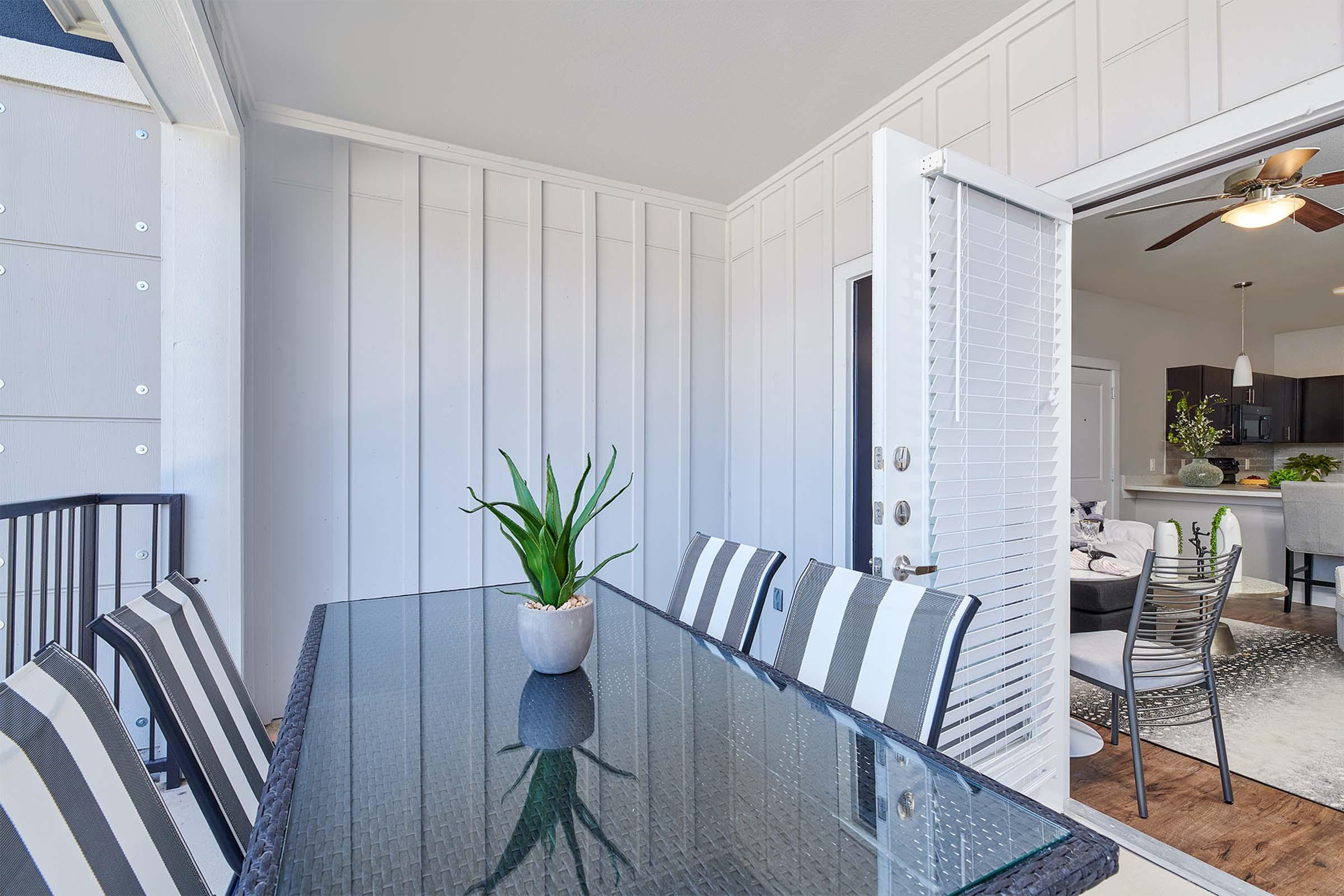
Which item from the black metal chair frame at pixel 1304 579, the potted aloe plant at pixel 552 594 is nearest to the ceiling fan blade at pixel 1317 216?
the black metal chair frame at pixel 1304 579

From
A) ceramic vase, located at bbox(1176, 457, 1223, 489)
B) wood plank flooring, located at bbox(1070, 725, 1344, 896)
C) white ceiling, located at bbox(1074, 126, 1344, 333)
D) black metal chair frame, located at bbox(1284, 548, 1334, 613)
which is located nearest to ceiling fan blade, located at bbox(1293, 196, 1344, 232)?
white ceiling, located at bbox(1074, 126, 1344, 333)

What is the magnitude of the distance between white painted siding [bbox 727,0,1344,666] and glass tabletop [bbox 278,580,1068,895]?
Result: 6.52 feet

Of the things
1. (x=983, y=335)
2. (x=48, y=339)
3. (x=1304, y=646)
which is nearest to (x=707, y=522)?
(x=983, y=335)

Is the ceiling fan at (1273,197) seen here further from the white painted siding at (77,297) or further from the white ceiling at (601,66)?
the white painted siding at (77,297)

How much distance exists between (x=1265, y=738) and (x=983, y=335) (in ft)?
7.70

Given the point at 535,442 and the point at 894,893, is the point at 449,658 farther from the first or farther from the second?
the point at 535,442

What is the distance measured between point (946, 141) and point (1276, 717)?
3022 mm

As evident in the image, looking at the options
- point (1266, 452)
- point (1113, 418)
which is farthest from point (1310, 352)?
point (1113, 418)

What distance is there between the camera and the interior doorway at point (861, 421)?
10.1 feet

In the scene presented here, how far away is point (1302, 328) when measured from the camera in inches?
277

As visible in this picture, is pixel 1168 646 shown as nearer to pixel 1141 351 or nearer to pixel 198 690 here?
pixel 198 690

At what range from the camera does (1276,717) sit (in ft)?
9.37

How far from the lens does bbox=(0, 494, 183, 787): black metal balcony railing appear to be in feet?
7.07

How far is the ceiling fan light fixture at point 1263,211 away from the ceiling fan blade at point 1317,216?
0.03 m
